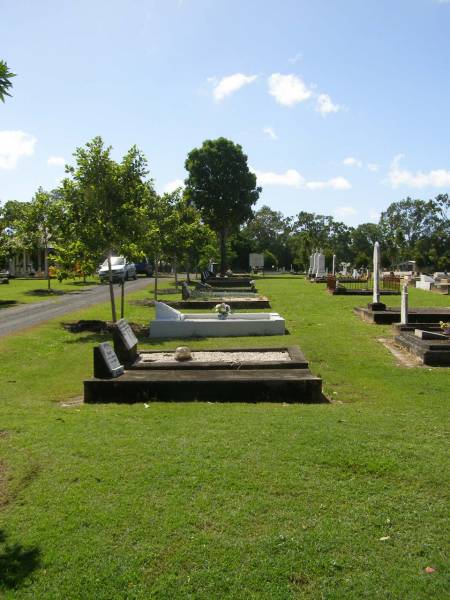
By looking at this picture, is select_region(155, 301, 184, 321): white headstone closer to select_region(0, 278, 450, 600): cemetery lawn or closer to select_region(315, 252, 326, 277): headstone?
select_region(0, 278, 450, 600): cemetery lawn

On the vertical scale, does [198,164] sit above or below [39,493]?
above

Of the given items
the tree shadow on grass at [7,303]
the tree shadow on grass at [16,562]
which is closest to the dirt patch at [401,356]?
the tree shadow on grass at [16,562]

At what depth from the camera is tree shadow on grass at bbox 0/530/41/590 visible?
10.5 feet

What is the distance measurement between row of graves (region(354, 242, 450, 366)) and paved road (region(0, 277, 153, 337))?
10238 mm

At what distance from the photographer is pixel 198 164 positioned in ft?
153

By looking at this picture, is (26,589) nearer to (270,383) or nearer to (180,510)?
(180,510)

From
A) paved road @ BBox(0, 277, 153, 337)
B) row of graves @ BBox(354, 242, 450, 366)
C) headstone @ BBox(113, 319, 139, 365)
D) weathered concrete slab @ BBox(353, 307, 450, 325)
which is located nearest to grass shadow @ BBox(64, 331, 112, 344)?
paved road @ BBox(0, 277, 153, 337)

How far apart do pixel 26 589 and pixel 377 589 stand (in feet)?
6.53

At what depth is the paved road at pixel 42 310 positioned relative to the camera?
16.9 metres

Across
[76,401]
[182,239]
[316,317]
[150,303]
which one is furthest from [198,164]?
[76,401]

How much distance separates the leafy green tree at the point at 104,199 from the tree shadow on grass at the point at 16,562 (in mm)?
11856

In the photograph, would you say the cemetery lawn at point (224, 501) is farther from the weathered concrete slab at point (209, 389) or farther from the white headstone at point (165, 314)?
the white headstone at point (165, 314)

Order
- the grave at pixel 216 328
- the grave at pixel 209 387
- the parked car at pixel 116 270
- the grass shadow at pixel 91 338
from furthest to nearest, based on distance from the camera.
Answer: the parked car at pixel 116 270
the grave at pixel 216 328
the grass shadow at pixel 91 338
the grave at pixel 209 387

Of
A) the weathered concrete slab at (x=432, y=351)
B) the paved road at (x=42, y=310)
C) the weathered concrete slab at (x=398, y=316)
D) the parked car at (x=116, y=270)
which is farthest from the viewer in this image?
the parked car at (x=116, y=270)
